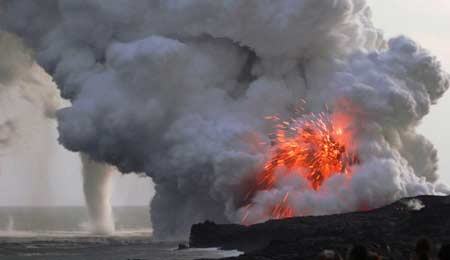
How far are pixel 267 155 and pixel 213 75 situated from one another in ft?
52.3

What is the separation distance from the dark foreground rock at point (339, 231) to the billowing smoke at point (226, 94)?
332 inches

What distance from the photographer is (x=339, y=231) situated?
99.1 metres

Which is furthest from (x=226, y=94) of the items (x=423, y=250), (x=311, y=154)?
(x=423, y=250)

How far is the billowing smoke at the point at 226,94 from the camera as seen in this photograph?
12206cm

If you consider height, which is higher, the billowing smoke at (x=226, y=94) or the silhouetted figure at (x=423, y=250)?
the billowing smoke at (x=226, y=94)

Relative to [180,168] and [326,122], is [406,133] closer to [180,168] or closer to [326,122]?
[326,122]

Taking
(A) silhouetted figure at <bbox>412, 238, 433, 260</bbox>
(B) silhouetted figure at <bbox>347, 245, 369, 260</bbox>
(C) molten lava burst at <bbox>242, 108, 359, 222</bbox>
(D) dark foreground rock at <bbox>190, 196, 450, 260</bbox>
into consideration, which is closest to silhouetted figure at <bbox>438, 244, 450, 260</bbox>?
(A) silhouetted figure at <bbox>412, 238, 433, 260</bbox>

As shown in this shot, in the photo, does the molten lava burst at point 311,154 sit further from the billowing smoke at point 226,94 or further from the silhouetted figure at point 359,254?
the silhouetted figure at point 359,254

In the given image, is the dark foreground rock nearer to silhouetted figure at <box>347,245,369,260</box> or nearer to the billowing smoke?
the billowing smoke

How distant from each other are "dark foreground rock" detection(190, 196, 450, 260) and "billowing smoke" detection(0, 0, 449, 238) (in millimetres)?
8424

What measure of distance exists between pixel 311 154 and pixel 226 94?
59.3 ft

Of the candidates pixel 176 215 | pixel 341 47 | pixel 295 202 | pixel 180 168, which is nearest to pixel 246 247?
pixel 295 202

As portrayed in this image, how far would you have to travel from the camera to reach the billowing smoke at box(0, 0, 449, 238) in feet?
400

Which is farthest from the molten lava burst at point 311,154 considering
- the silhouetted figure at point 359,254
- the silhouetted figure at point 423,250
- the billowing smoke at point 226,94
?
the silhouetted figure at point 359,254
